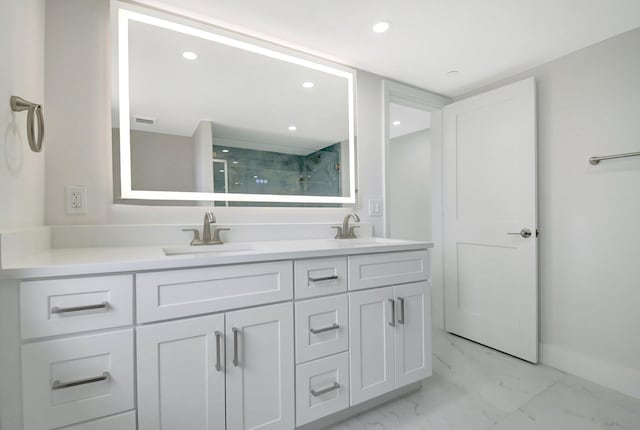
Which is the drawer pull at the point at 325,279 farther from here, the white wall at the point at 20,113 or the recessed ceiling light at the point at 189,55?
the recessed ceiling light at the point at 189,55

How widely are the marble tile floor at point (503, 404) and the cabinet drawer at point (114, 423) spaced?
90cm

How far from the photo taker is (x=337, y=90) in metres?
2.06

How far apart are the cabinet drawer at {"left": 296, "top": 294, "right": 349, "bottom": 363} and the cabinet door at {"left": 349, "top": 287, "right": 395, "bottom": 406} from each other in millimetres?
48

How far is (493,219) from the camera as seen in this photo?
2.26 m

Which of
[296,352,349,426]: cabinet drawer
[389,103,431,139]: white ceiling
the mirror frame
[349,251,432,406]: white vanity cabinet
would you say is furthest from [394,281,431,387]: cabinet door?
[389,103,431,139]: white ceiling

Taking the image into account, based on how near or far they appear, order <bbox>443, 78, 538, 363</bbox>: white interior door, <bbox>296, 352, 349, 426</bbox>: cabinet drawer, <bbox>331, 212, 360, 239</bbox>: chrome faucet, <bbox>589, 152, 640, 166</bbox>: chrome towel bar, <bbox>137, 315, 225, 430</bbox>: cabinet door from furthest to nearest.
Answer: <bbox>443, 78, 538, 363</bbox>: white interior door, <bbox>331, 212, 360, 239</bbox>: chrome faucet, <bbox>589, 152, 640, 166</bbox>: chrome towel bar, <bbox>296, 352, 349, 426</bbox>: cabinet drawer, <bbox>137, 315, 225, 430</bbox>: cabinet door

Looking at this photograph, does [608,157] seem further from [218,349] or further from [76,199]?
[76,199]

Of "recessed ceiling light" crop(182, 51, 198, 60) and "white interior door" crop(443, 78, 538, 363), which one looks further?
"white interior door" crop(443, 78, 538, 363)

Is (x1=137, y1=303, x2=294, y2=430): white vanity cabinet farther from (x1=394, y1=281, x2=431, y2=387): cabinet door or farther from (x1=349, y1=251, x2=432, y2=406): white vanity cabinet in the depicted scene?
(x1=394, y1=281, x2=431, y2=387): cabinet door

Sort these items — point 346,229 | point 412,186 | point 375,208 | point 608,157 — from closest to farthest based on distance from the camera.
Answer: point 608,157 < point 346,229 < point 375,208 < point 412,186

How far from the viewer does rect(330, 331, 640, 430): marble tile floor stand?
1461 mm

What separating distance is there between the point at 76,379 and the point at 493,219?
2.50 meters

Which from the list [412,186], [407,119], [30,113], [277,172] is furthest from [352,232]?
[412,186]

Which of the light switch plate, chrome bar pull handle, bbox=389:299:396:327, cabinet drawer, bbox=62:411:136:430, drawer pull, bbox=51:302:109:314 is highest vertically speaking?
the light switch plate
